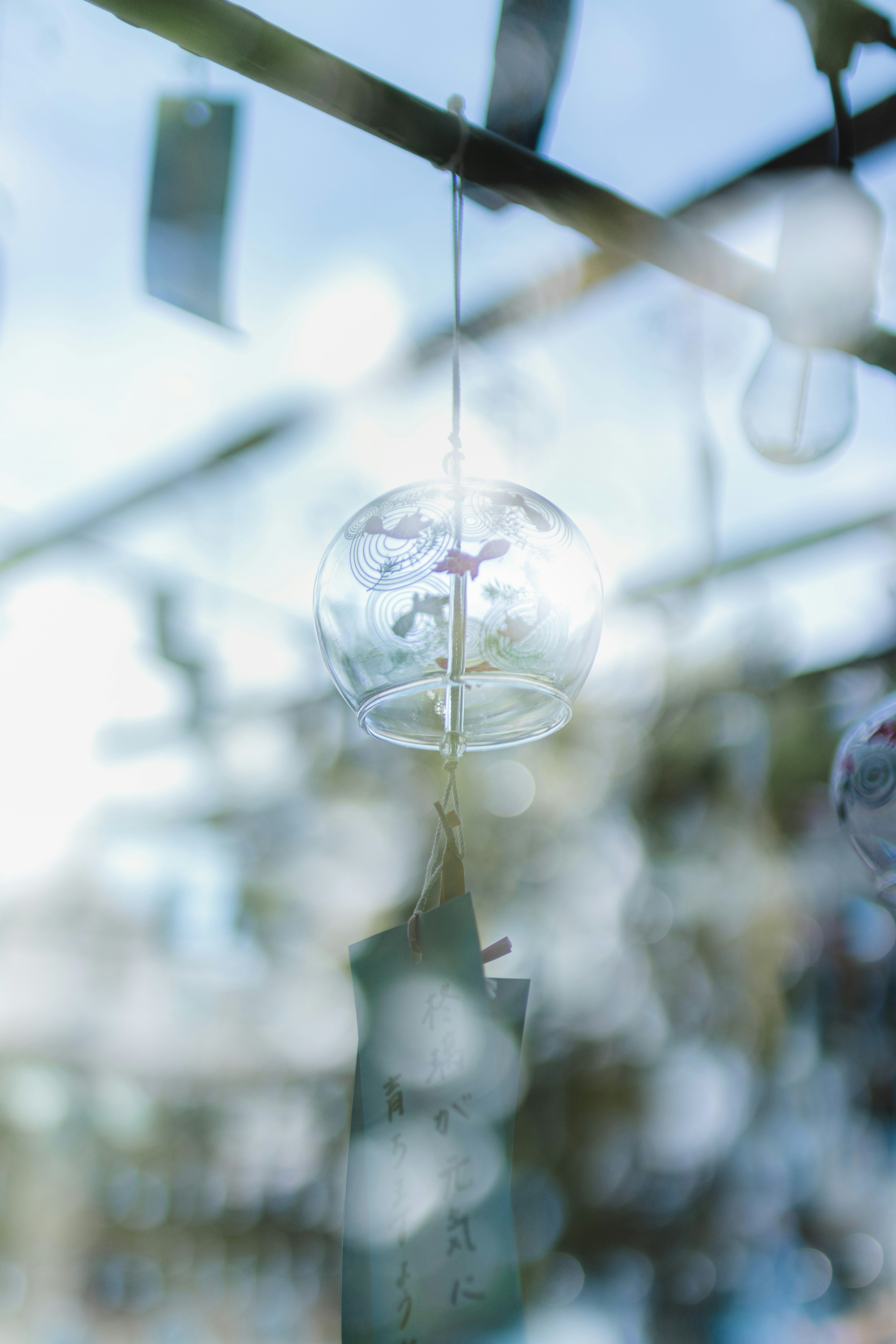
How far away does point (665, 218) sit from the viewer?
2.09ft

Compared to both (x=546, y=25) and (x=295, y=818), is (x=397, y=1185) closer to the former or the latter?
(x=546, y=25)

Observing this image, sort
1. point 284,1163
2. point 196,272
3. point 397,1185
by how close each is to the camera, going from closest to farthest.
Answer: point 397,1185
point 196,272
point 284,1163

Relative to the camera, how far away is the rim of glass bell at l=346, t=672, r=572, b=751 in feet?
1.77

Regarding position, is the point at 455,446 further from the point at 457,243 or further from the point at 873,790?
the point at 873,790

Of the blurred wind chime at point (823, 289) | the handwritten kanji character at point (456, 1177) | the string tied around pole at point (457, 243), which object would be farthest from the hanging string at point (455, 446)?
the blurred wind chime at point (823, 289)

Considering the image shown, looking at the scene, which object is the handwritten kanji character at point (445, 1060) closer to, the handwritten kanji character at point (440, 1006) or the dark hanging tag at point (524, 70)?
the handwritten kanji character at point (440, 1006)

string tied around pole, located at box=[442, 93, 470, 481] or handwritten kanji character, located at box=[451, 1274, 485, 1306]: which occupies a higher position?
string tied around pole, located at box=[442, 93, 470, 481]

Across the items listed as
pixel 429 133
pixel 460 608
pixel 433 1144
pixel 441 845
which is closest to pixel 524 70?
pixel 429 133

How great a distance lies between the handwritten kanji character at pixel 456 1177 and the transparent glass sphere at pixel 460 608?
0.71 ft

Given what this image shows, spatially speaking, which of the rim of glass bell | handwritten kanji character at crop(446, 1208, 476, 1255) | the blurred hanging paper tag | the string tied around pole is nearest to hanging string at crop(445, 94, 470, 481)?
the string tied around pole

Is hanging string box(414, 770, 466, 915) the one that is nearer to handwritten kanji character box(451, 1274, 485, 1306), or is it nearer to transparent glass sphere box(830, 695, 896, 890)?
handwritten kanji character box(451, 1274, 485, 1306)

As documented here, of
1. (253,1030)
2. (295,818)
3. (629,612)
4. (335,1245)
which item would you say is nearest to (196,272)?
(629,612)

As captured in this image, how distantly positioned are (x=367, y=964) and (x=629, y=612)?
122cm

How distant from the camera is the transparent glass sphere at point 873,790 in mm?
750
